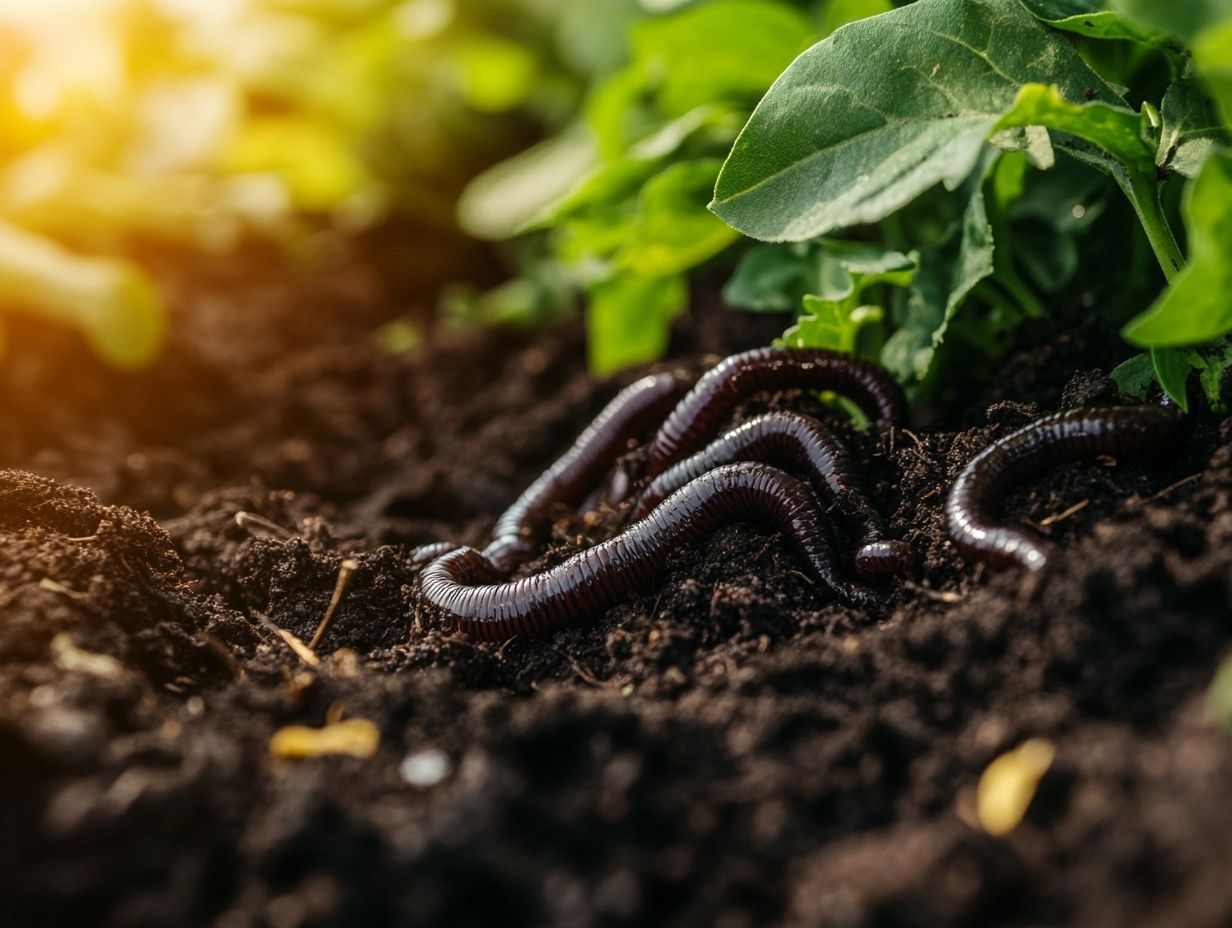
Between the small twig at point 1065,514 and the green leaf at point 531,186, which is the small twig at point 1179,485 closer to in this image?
the small twig at point 1065,514

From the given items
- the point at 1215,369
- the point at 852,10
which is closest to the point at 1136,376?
the point at 1215,369

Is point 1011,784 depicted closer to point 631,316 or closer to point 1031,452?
point 1031,452

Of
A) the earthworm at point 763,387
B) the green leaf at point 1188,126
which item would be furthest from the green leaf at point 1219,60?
the earthworm at point 763,387

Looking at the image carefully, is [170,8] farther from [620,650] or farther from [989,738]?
[989,738]

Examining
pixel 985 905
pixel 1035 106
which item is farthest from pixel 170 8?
pixel 985 905

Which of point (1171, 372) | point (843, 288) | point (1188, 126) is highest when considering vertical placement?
point (1188, 126)

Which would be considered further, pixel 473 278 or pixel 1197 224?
pixel 473 278
